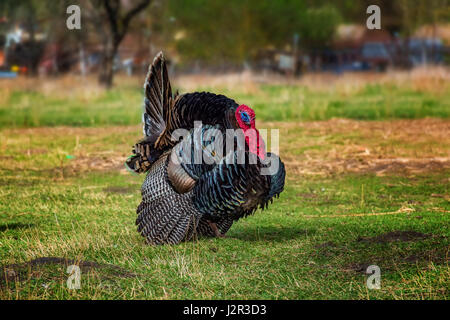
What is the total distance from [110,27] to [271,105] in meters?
8.86

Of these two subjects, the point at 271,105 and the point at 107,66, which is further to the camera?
the point at 107,66

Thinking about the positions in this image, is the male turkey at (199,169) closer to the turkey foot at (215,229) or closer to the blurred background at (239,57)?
the turkey foot at (215,229)

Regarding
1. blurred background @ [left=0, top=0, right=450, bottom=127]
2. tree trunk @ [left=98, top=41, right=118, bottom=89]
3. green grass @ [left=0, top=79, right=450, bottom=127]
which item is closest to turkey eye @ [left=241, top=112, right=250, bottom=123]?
green grass @ [left=0, top=79, right=450, bottom=127]

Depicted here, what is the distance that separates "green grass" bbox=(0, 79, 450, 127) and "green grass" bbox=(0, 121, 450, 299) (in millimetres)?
4410

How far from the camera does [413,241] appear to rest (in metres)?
5.78

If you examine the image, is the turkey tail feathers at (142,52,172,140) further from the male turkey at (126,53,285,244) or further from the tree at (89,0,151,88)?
the tree at (89,0,151,88)

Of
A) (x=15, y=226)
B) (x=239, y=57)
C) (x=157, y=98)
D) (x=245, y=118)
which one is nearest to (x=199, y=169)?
(x=245, y=118)

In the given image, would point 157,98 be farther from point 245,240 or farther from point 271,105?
point 271,105

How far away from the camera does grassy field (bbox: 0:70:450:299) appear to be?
4781 mm

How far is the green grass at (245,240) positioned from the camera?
471 centimetres

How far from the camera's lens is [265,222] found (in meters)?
6.87

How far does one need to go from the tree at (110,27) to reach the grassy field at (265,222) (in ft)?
29.8

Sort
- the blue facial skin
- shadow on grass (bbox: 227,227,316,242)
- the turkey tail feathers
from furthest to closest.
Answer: the turkey tail feathers
shadow on grass (bbox: 227,227,316,242)
the blue facial skin
